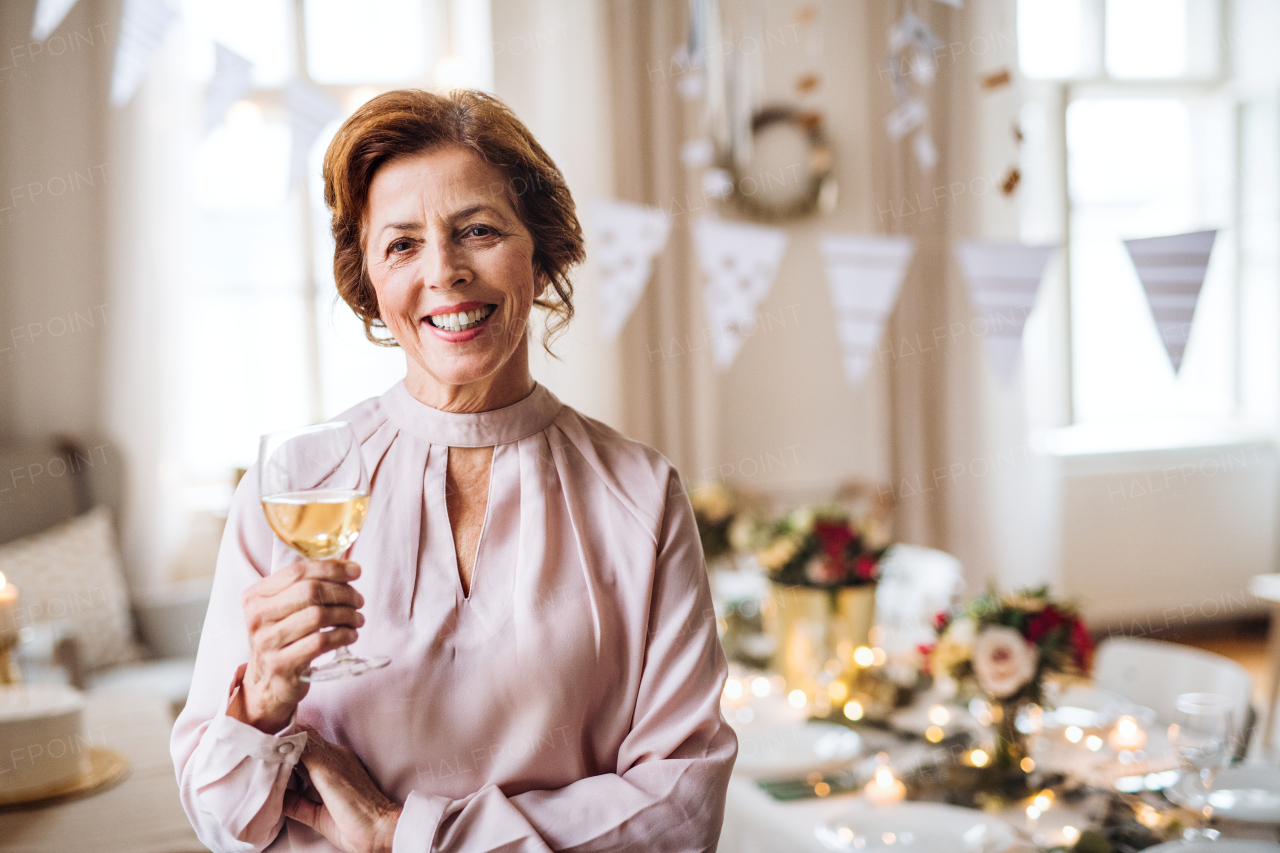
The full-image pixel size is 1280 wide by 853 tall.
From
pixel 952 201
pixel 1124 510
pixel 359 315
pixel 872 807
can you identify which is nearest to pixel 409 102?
pixel 359 315

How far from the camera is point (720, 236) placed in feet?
9.51

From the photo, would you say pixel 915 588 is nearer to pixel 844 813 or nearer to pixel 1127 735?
pixel 1127 735

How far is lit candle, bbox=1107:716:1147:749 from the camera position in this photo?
1.87 m

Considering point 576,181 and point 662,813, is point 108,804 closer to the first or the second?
point 662,813

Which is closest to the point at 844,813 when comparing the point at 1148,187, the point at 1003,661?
the point at 1003,661

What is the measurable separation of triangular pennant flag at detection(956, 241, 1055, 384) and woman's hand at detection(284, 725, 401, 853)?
1.73 m

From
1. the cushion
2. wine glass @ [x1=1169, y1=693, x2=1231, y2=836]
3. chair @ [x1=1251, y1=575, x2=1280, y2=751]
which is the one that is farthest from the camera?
the cushion

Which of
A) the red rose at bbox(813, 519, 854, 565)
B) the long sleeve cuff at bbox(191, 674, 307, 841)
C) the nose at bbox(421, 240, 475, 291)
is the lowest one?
the red rose at bbox(813, 519, 854, 565)

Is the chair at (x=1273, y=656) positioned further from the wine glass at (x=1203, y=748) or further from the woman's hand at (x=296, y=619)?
the woman's hand at (x=296, y=619)

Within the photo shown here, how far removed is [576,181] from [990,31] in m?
2.05

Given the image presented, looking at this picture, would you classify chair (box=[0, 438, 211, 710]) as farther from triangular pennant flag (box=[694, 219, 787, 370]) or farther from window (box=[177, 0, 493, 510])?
triangular pennant flag (box=[694, 219, 787, 370])

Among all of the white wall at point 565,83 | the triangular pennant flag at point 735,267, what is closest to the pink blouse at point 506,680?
the triangular pennant flag at point 735,267

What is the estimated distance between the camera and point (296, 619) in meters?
0.83

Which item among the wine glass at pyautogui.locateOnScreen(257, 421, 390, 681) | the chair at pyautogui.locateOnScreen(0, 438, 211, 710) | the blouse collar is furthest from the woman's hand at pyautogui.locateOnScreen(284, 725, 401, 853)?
the chair at pyautogui.locateOnScreen(0, 438, 211, 710)
